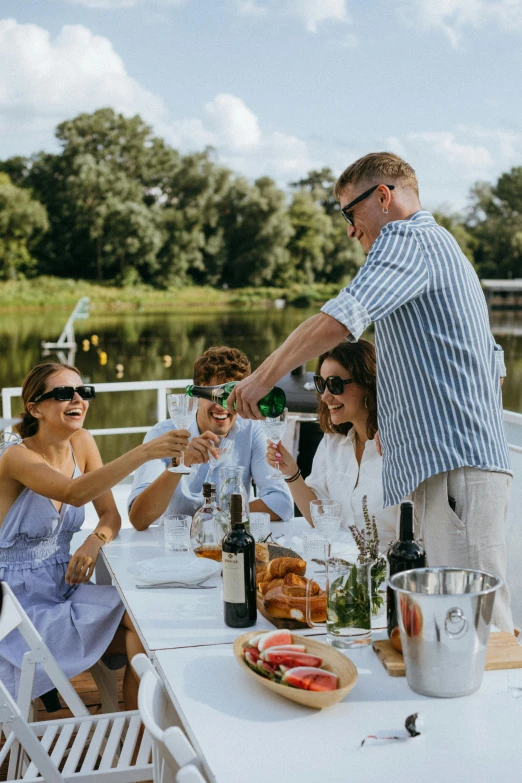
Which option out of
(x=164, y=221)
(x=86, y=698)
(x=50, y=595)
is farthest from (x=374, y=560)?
(x=164, y=221)

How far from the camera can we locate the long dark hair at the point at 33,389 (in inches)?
105

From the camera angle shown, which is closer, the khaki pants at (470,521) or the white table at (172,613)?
the white table at (172,613)

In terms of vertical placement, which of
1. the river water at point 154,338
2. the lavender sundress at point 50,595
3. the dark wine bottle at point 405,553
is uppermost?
the river water at point 154,338

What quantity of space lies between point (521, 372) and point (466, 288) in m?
39.8

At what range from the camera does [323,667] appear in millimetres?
1526

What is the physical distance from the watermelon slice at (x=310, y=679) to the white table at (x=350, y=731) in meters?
0.04

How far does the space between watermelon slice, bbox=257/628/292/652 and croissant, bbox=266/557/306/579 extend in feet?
1.27

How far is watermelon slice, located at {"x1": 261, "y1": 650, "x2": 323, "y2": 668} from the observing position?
4.92ft

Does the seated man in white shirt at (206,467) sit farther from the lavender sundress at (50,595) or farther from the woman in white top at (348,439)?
the lavender sundress at (50,595)

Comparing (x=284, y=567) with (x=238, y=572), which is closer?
(x=238, y=572)

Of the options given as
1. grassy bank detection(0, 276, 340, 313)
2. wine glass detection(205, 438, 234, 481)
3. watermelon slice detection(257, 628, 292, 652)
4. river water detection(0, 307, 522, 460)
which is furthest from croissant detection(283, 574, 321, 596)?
grassy bank detection(0, 276, 340, 313)

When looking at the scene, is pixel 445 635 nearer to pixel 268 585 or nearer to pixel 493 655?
pixel 493 655

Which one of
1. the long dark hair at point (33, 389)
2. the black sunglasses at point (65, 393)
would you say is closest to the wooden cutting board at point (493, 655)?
the black sunglasses at point (65, 393)

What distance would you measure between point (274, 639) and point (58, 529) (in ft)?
4.17
